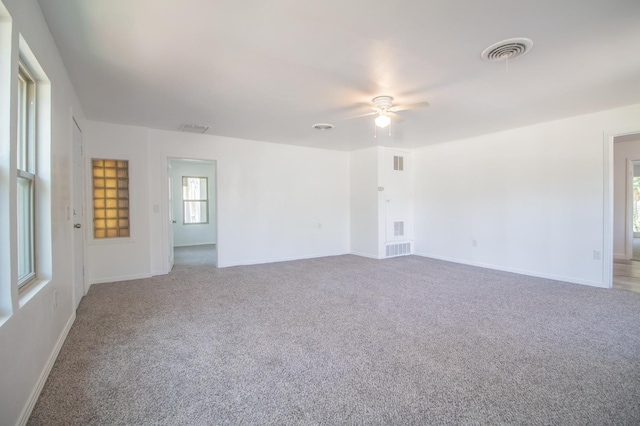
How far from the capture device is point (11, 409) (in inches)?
60.2

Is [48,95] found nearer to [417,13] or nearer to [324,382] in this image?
[417,13]

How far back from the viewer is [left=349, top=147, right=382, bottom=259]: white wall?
6598mm

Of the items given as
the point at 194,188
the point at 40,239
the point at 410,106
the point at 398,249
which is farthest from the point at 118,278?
the point at 398,249

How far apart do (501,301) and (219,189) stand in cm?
472

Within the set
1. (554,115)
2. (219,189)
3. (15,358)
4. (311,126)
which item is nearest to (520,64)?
(554,115)

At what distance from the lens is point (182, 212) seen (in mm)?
8828

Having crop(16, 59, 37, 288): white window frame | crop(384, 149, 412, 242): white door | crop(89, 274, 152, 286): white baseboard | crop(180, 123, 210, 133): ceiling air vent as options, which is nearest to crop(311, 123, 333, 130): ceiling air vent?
crop(180, 123, 210, 133): ceiling air vent

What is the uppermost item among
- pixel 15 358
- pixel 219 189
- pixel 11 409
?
pixel 219 189

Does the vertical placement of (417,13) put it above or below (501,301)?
above

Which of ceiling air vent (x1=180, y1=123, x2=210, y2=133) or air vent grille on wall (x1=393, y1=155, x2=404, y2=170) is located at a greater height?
ceiling air vent (x1=180, y1=123, x2=210, y2=133)

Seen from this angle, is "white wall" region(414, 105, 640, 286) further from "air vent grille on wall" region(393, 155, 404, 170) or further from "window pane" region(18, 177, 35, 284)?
"window pane" region(18, 177, 35, 284)

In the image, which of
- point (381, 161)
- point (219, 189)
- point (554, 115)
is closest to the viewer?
point (554, 115)

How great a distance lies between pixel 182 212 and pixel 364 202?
5285 millimetres

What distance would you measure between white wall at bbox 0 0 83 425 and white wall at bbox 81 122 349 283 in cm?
190
